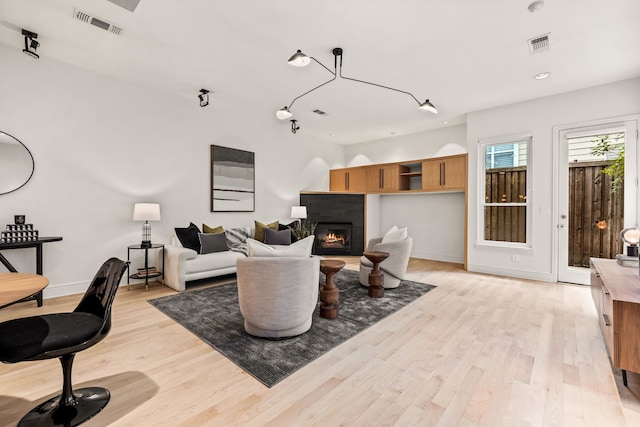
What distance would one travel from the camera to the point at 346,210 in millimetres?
7020

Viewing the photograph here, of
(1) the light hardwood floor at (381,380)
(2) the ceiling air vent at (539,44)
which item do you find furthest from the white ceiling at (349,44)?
(1) the light hardwood floor at (381,380)

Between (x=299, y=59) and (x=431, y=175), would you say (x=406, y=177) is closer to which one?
(x=431, y=175)

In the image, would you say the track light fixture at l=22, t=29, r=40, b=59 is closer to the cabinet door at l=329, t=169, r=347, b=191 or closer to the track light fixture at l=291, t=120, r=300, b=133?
the track light fixture at l=291, t=120, r=300, b=133

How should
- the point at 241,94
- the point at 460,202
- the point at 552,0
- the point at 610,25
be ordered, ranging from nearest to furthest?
1. the point at 552,0
2. the point at 610,25
3. the point at 241,94
4. the point at 460,202

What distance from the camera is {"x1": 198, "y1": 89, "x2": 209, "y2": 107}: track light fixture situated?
4.53 metres

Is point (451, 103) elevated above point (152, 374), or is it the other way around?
point (451, 103)

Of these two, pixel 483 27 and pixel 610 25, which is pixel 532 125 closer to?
pixel 610 25

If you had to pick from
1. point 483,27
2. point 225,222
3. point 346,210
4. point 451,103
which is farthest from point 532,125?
point 225,222

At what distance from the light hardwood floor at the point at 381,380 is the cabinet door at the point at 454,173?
306 cm

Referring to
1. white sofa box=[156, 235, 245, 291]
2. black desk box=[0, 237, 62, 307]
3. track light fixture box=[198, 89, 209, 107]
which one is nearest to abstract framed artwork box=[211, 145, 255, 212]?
track light fixture box=[198, 89, 209, 107]

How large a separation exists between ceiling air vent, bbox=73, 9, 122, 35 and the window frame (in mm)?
5439

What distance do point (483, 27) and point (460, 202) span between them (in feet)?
13.0

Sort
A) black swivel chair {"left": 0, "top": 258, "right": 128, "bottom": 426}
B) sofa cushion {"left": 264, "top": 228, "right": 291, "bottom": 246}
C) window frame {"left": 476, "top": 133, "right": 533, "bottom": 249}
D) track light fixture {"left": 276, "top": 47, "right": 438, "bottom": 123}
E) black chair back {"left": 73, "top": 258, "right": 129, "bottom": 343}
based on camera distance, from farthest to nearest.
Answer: sofa cushion {"left": 264, "top": 228, "right": 291, "bottom": 246}
window frame {"left": 476, "top": 133, "right": 533, "bottom": 249}
track light fixture {"left": 276, "top": 47, "right": 438, "bottom": 123}
black chair back {"left": 73, "top": 258, "right": 129, "bottom": 343}
black swivel chair {"left": 0, "top": 258, "right": 128, "bottom": 426}

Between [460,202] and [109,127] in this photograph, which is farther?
[460,202]
